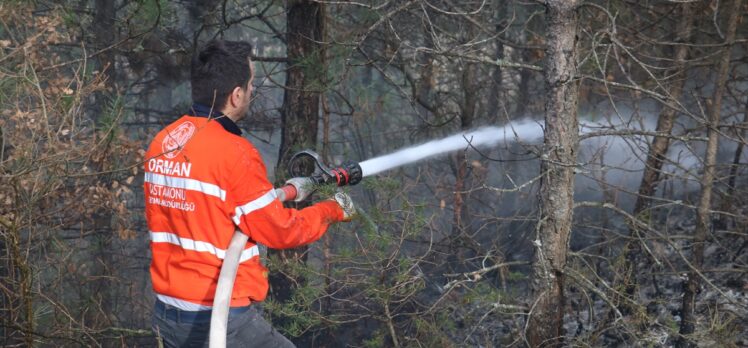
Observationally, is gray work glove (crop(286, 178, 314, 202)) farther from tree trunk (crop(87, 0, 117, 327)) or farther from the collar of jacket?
tree trunk (crop(87, 0, 117, 327))

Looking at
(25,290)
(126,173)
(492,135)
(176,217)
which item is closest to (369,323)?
(492,135)

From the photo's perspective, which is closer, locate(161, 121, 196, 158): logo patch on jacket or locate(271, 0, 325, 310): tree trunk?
locate(161, 121, 196, 158): logo patch on jacket

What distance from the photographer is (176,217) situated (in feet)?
11.4

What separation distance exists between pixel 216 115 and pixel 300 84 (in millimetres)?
3861

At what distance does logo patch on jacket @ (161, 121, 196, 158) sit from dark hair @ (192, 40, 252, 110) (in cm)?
16

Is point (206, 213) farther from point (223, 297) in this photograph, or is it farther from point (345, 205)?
point (345, 205)

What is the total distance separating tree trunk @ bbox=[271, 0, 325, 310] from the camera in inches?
267

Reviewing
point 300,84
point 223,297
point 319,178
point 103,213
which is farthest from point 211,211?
point 103,213

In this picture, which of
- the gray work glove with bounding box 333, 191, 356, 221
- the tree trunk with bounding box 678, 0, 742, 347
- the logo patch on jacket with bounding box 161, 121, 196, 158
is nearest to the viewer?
the logo patch on jacket with bounding box 161, 121, 196, 158

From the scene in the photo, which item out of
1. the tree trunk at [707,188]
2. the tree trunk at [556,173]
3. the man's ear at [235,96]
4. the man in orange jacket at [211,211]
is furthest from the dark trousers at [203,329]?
the tree trunk at [707,188]

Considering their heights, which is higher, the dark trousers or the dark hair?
the dark hair

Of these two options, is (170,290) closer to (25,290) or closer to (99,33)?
(25,290)

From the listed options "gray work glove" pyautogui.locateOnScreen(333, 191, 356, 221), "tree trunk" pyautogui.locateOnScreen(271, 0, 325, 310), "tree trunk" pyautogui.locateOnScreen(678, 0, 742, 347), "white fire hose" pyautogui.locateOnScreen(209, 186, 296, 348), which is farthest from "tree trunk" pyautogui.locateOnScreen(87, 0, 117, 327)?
"tree trunk" pyautogui.locateOnScreen(678, 0, 742, 347)

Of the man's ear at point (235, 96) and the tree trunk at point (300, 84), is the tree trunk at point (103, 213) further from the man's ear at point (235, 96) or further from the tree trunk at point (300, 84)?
the man's ear at point (235, 96)
